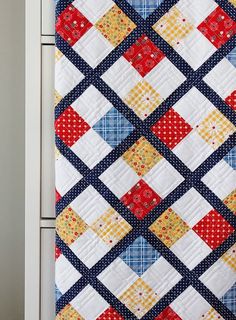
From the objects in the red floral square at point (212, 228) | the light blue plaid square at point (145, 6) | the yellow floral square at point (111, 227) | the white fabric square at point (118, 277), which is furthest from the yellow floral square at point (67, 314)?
the light blue plaid square at point (145, 6)

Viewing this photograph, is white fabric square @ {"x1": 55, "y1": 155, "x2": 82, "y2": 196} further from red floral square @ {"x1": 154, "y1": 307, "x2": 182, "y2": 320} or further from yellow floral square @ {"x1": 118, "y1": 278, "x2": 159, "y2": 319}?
red floral square @ {"x1": 154, "y1": 307, "x2": 182, "y2": 320}

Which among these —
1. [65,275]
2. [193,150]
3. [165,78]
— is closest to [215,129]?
[193,150]

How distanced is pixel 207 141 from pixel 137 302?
0.53 m

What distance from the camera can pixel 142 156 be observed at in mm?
A: 1456

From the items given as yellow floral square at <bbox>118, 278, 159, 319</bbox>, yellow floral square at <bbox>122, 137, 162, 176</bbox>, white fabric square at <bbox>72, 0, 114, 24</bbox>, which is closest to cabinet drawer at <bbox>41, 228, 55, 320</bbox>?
yellow floral square at <bbox>118, 278, 159, 319</bbox>

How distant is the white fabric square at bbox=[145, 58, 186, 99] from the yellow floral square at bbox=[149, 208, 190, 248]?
1.18 ft

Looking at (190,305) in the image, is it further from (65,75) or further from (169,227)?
(65,75)

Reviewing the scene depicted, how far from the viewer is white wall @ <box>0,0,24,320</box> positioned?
182 centimetres

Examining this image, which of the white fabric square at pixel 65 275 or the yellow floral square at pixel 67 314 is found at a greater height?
the white fabric square at pixel 65 275

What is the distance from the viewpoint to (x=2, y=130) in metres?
1.83

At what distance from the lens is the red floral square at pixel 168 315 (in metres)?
1.46

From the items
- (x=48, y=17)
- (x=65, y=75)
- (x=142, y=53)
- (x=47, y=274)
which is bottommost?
(x=47, y=274)

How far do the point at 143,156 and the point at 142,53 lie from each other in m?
0.31

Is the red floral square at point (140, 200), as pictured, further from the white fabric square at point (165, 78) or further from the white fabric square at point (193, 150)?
the white fabric square at point (165, 78)
